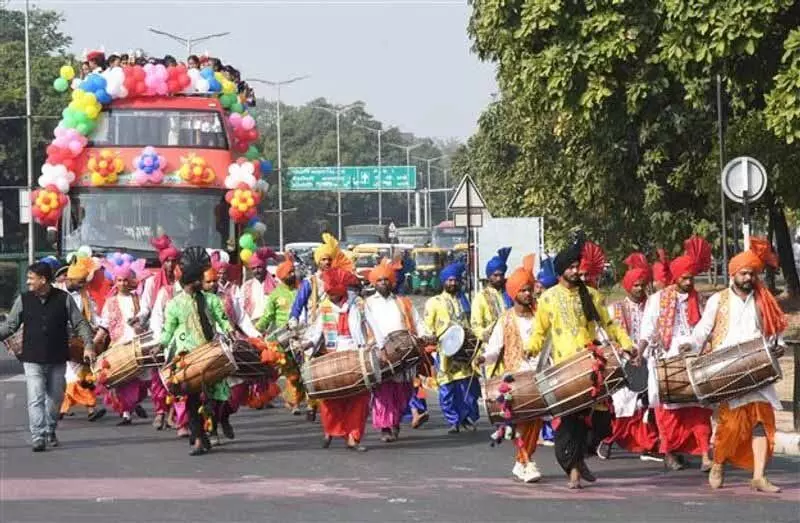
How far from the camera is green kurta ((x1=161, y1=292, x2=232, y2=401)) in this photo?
14.5m

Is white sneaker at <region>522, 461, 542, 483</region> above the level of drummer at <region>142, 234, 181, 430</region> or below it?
below

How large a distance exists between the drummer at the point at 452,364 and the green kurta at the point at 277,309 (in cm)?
250

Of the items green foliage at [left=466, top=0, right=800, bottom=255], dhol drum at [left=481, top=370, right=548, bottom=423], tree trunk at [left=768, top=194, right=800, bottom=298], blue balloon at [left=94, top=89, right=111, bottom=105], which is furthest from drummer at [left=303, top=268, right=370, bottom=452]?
tree trunk at [left=768, top=194, right=800, bottom=298]

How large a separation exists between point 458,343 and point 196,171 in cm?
1060

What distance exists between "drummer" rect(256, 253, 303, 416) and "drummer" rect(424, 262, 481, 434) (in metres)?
2.27

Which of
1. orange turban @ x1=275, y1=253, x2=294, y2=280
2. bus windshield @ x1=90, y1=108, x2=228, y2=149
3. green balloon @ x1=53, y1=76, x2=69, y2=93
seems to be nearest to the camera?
orange turban @ x1=275, y1=253, x2=294, y2=280

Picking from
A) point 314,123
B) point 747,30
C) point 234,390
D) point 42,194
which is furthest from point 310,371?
point 314,123

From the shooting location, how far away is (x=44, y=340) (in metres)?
14.7

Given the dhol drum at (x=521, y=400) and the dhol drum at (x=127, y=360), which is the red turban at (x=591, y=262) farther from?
the dhol drum at (x=127, y=360)

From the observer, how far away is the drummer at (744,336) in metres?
11.8

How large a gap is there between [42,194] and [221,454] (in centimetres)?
1094

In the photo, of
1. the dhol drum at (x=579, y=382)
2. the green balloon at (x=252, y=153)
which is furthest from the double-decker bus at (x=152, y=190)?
the dhol drum at (x=579, y=382)

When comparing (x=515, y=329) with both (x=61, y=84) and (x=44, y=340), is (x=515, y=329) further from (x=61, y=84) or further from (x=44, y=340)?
(x=61, y=84)

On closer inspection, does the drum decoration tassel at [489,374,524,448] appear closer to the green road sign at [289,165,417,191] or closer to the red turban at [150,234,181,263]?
the red turban at [150,234,181,263]
